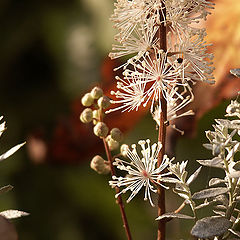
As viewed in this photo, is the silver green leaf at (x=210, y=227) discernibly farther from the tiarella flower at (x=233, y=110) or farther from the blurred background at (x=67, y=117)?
the blurred background at (x=67, y=117)

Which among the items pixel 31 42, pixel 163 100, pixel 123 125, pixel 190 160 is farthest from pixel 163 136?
pixel 31 42

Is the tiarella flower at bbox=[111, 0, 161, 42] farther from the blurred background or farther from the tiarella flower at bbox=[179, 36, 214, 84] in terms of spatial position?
the blurred background

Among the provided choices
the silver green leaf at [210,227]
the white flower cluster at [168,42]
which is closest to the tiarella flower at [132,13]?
the white flower cluster at [168,42]

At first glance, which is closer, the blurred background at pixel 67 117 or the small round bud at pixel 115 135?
the small round bud at pixel 115 135

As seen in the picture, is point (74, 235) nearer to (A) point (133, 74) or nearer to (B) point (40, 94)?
(B) point (40, 94)

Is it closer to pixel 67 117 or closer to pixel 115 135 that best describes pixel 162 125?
pixel 115 135

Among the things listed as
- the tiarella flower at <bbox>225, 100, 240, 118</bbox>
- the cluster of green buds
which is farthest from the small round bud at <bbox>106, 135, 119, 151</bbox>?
the tiarella flower at <bbox>225, 100, 240, 118</bbox>
